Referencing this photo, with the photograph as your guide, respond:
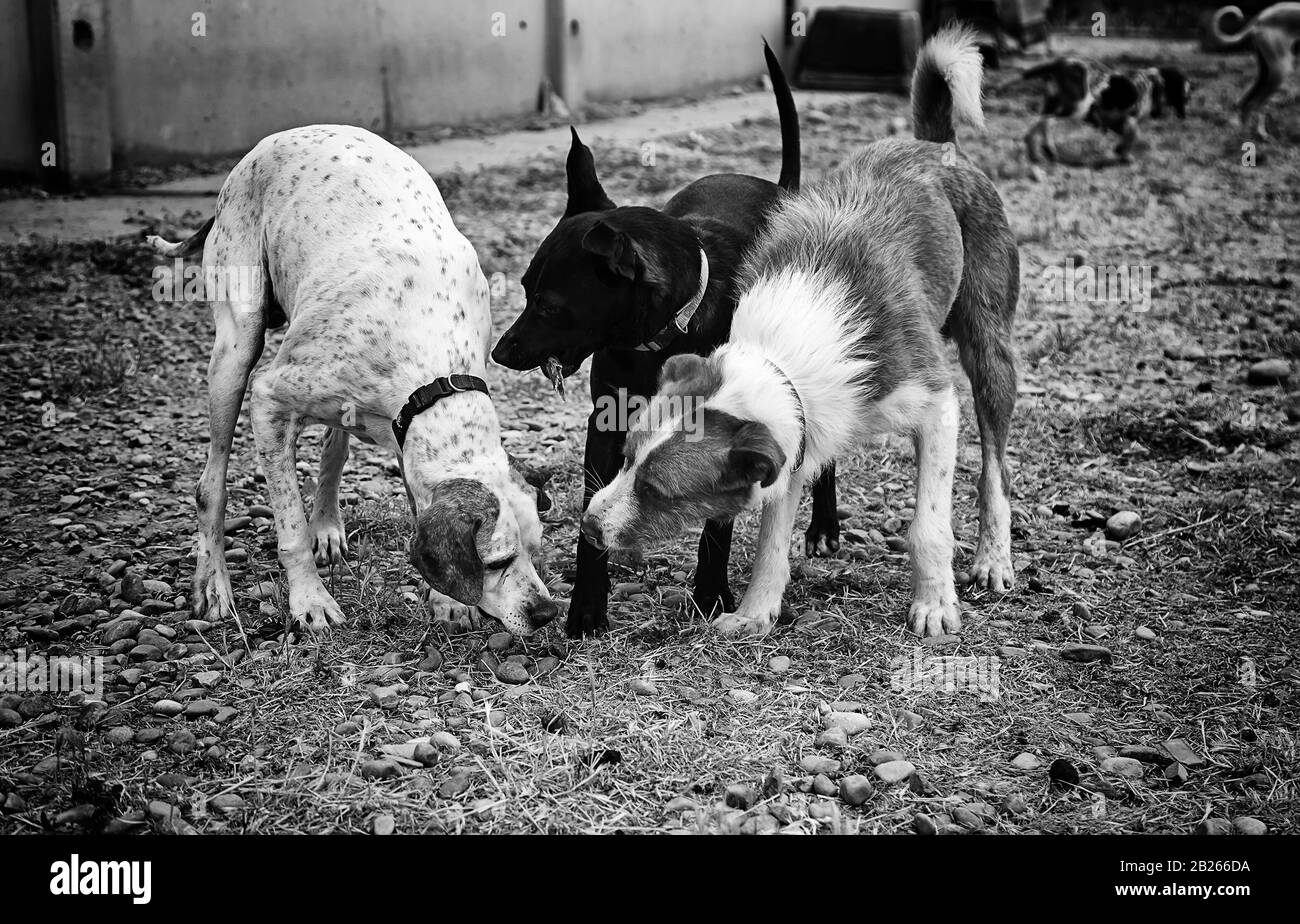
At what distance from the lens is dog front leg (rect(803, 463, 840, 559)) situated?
480cm

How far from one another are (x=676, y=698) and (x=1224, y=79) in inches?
770

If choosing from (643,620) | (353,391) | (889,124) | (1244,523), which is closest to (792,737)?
(643,620)

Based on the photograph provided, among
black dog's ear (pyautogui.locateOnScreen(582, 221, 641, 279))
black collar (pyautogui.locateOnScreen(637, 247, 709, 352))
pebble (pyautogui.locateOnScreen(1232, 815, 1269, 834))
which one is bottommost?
pebble (pyautogui.locateOnScreen(1232, 815, 1269, 834))

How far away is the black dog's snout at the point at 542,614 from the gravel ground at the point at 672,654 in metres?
0.15

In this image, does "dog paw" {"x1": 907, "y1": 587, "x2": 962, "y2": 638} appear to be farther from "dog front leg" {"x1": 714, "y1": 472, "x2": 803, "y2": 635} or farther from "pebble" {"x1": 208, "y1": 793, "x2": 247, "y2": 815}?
"pebble" {"x1": 208, "y1": 793, "x2": 247, "y2": 815}

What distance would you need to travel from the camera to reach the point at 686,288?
4051 millimetres

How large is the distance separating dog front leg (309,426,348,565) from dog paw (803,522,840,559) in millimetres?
1788

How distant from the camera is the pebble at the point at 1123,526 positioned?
4.87m

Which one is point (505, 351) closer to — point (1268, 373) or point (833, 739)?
point (833, 739)

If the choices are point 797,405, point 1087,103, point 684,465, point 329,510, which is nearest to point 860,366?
point 797,405

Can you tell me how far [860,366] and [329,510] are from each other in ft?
6.84

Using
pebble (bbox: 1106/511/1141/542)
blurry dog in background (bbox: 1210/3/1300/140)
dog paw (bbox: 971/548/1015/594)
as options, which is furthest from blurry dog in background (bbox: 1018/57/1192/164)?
dog paw (bbox: 971/548/1015/594)

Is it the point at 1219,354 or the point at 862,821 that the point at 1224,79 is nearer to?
the point at 1219,354

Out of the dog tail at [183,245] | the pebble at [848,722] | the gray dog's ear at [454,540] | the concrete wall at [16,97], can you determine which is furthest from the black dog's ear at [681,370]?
the concrete wall at [16,97]
